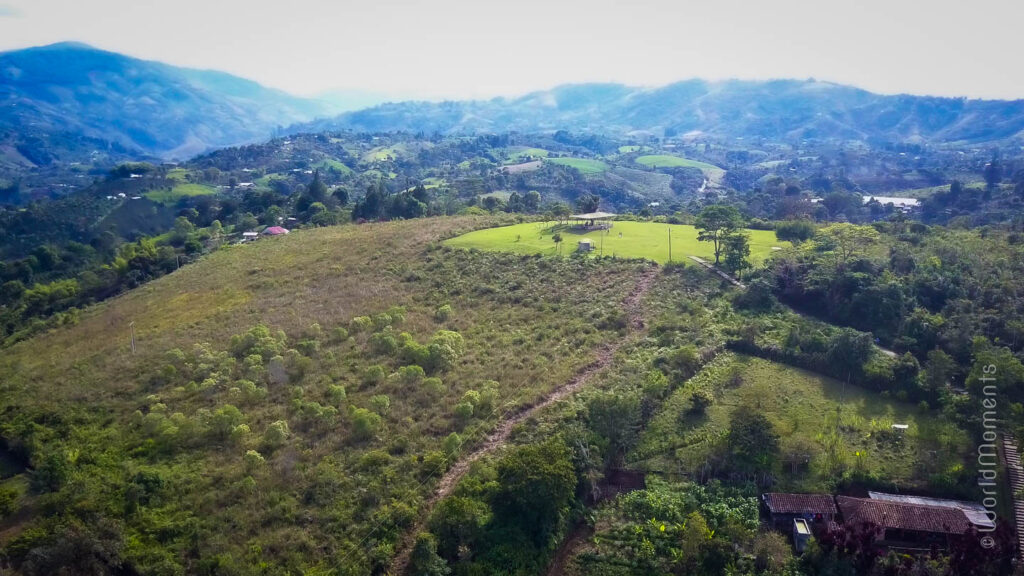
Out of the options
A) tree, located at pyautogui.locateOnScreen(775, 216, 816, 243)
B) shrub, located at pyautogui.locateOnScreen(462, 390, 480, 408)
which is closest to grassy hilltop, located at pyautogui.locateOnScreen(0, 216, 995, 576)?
shrub, located at pyautogui.locateOnScreen(462, 390, 480, 408)

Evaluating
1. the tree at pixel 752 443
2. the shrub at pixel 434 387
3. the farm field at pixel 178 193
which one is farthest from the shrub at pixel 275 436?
the farm field at pixel 178 193

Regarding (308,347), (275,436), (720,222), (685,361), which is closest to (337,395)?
(275,436)

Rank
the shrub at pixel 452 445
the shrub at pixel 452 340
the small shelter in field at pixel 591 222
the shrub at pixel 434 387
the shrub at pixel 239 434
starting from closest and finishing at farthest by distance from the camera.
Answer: the shrub at pixel 452 445 → the shrub at pixel 239 434 → the shrub at pixel 434 387 → the shrub at pixel 452 340 → the small shelter in field at pixel 591 222

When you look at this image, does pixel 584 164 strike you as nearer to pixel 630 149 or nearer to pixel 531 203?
pixel 630 149

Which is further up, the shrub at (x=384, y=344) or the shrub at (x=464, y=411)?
the shrub at (x=384, y=344)

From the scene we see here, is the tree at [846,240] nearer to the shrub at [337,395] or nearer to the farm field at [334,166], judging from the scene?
the shrub at [337,395]
